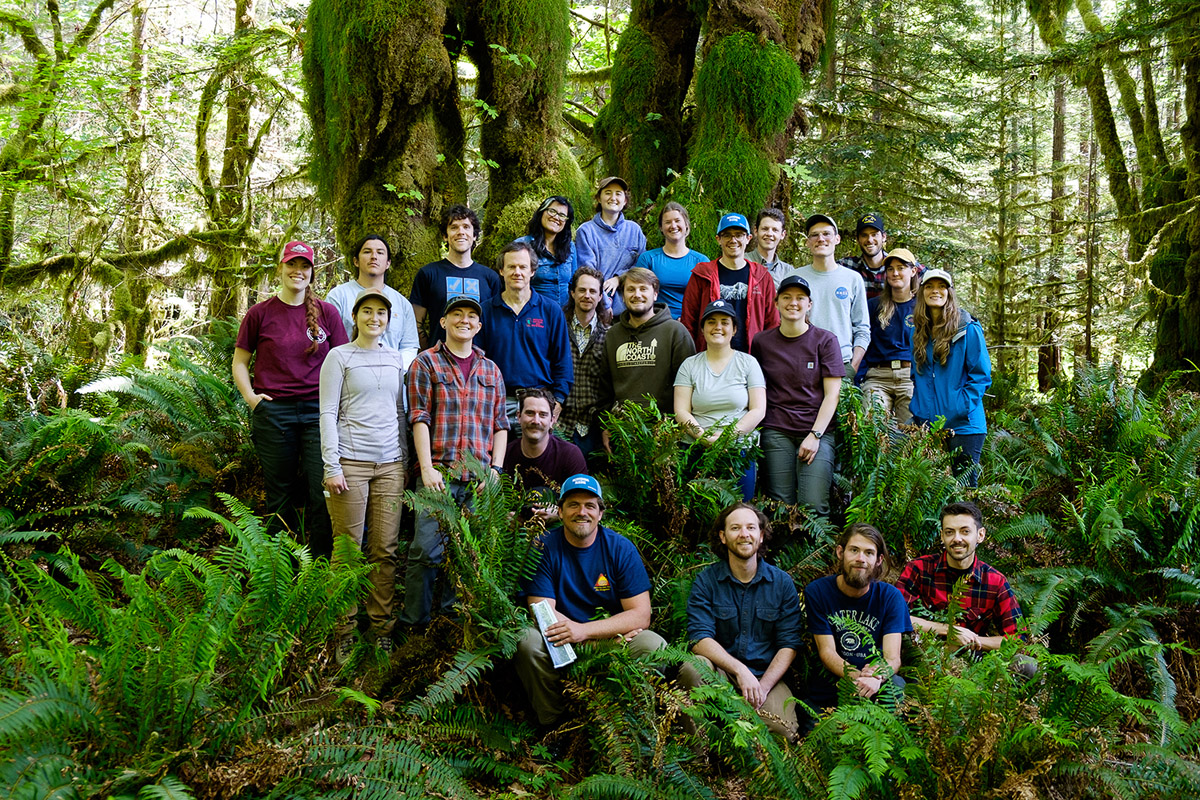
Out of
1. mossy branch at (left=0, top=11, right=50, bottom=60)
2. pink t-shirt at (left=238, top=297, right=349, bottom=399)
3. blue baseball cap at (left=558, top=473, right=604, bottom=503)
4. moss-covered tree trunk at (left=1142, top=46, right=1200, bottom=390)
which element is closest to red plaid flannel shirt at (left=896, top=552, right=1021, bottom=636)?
blue baseball cap at (left=558, top=473, right=604, bottom=503)

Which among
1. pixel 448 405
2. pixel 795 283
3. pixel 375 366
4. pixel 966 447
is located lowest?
pixel 966 447

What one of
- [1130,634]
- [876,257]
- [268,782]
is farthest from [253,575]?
[876,257]

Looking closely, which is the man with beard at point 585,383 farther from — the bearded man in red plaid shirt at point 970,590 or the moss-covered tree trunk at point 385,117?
the bearded man in red plaid shirt at point 970,590

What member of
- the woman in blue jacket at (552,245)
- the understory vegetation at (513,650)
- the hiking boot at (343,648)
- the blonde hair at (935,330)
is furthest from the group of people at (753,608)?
the woman in blue jacket at (552,245)

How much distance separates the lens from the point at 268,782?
2.84 meters

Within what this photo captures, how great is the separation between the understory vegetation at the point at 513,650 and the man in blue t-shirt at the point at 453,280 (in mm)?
1327

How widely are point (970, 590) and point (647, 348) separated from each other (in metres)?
2.38

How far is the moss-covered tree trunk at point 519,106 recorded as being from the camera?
281 inches

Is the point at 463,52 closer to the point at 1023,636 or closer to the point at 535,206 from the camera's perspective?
the point at 535,206

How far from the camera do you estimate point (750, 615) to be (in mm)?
3988

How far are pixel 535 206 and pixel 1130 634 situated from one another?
541 centimetres

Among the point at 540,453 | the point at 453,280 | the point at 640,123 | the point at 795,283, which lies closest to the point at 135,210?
the point at 640,123

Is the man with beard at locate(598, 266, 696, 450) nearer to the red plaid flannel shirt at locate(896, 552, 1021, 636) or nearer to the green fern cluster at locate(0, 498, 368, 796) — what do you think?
the red plaid flannel shirt at locate(896, 552, 1021, 636)

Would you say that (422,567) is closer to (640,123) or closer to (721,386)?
(721,386)
